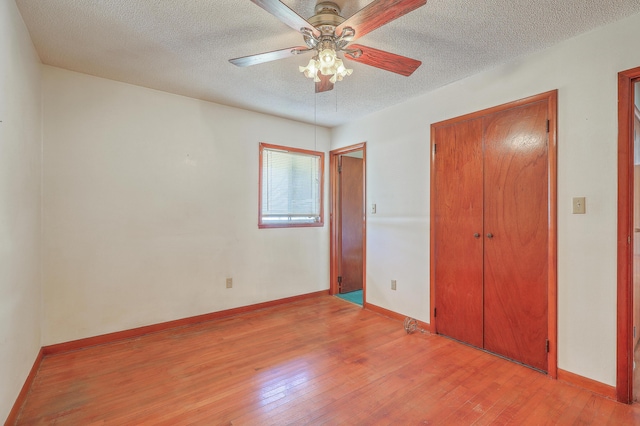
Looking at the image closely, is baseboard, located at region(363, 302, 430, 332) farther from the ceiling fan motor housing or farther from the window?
the ceiling fan motor housing

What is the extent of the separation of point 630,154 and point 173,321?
387 cm

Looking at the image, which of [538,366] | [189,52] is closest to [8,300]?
[189,52]

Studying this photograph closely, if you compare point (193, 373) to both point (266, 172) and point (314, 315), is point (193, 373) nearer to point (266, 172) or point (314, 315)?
point (314, 315)

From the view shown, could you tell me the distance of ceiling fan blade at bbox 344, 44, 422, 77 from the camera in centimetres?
171

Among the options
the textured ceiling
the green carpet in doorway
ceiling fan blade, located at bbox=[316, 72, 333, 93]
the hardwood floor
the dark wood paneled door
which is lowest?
the green carpet in doorway

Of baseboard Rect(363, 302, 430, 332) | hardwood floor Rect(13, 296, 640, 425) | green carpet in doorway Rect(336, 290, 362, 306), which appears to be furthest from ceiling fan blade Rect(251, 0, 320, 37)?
green carpet in doorway Rect(336, 290, 362, 306)

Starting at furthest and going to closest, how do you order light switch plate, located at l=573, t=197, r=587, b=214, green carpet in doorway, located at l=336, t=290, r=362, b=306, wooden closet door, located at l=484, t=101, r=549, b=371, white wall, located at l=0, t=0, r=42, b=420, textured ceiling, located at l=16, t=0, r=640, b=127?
1. green carpet in doorway, located at l=336, t=290, r=362, b=306
2. wooden closet door, located at l=484, t=101, r=549, b=371
3. light switch plate, located at l=573, t=197, r=587, b=214
4. textured ceiling, located at l=16, t=0, r=640, b=127
5. white wall, located at l=0, t=0, r=42, b=420

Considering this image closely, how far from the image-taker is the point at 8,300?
5.25 feet

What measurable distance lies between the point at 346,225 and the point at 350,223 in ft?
0.28

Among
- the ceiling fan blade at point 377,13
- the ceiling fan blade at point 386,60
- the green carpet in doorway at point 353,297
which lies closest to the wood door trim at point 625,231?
the ceiling fan blade at point 386,60

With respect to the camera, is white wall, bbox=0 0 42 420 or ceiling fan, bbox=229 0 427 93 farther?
white wall, bbox=0 0 42 420

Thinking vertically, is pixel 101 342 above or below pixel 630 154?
below

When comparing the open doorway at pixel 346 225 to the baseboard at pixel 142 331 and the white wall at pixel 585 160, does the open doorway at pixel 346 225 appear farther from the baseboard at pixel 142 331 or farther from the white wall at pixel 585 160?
the white wall at pixel 585 160

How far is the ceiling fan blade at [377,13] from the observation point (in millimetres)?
Answer: 1289
